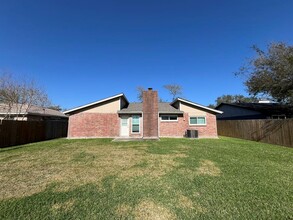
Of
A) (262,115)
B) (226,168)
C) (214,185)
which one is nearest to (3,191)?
(214,185)

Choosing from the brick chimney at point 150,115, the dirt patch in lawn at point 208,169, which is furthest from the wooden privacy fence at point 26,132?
the dirt patch in lawn at point 208,169

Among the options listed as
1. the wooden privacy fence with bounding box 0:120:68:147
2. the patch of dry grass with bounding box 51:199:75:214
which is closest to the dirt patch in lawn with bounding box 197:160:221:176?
the patch of dry grass with bounding box 51:199:75:214

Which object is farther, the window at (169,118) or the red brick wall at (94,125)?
the window at (169,118)

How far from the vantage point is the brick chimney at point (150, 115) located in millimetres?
15266

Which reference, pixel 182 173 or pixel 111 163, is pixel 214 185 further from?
pixel 111 163

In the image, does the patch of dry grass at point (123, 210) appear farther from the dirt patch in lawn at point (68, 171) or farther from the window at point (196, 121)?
the window at point (196, 121)

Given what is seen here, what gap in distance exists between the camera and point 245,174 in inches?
213

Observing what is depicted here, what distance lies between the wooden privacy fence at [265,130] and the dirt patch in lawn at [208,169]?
8.33 metres

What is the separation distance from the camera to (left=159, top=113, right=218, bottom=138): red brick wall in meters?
16.6

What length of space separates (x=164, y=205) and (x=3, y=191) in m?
4.25

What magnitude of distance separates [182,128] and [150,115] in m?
3.83

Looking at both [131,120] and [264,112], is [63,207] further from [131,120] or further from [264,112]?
[264,112]

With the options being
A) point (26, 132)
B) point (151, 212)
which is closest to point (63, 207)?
point (151, 212)

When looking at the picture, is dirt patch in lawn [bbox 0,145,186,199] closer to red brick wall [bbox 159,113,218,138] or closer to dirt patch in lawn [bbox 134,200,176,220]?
dirt patch in lawn [bbox 134,200,176,220]
